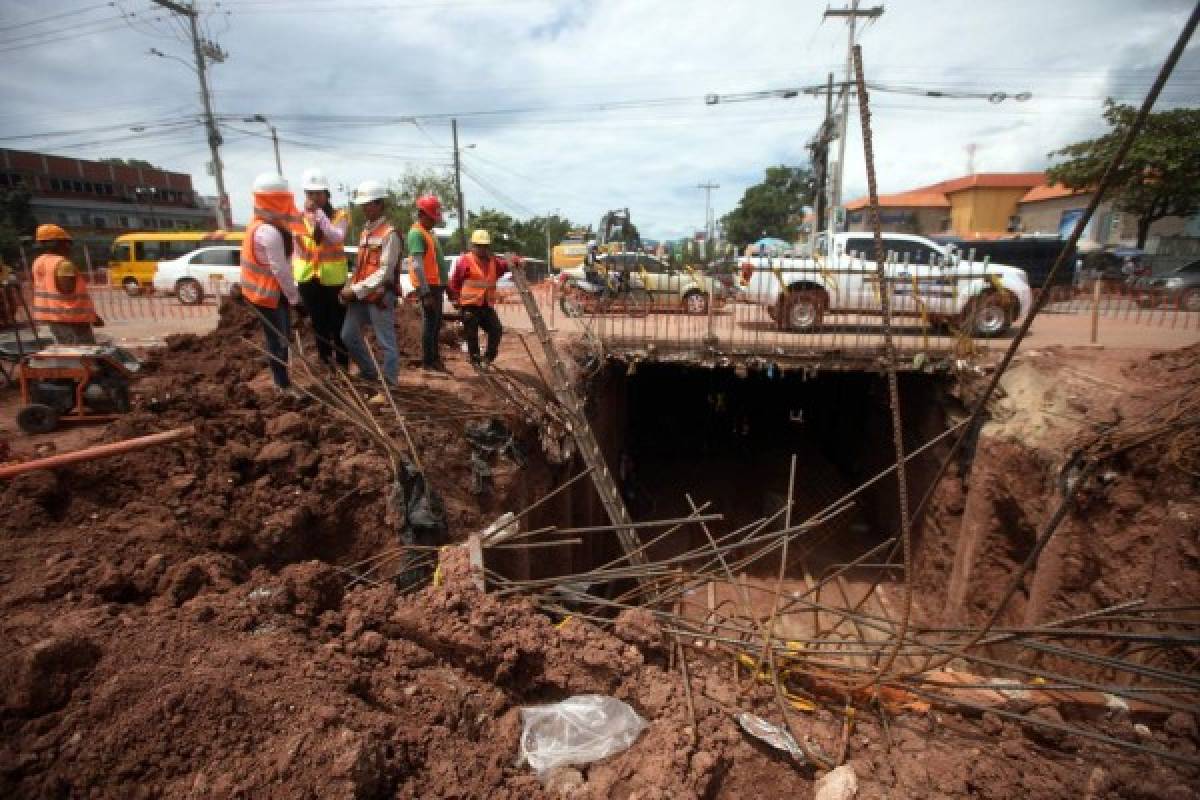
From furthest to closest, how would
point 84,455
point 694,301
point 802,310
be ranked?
point 694,301 → point 802,310 → point 84,455

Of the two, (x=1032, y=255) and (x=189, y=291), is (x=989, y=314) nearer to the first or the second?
(x=1032, y=255)

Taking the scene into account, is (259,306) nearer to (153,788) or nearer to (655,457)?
(153,788)

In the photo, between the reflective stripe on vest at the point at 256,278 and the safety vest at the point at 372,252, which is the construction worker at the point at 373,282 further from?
the reflective stripe on vest at the point at 256,278

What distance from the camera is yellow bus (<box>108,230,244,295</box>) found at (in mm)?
17266

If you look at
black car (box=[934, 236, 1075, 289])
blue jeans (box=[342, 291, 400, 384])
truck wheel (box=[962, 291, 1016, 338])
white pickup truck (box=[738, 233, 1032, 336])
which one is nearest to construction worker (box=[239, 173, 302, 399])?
blue jeans (box=[342, 291, 400, 384])

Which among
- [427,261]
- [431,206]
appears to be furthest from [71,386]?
[431,206]

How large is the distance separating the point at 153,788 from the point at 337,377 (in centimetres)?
380

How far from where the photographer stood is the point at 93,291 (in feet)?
58.2

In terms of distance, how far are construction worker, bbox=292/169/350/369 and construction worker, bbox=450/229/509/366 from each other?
46.7 inches

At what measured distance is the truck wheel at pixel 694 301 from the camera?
40.2 feet

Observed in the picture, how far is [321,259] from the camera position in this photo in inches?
180

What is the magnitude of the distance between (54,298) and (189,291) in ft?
41.1

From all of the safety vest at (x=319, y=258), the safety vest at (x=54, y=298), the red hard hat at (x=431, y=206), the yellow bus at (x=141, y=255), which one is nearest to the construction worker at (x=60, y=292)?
the safety vest at (x=54, y=298)

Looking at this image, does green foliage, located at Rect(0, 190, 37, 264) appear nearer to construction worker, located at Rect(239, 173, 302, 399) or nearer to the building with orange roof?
construction worker, located at Rect(239, 173, 302, 399)
